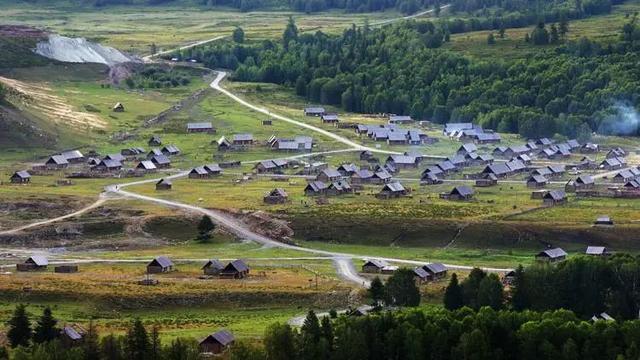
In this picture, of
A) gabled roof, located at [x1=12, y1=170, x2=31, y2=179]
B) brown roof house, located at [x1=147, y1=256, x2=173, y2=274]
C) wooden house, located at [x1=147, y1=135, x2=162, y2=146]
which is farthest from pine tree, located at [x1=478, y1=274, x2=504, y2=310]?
wooden house, located at [x1=147, y1=135, x2=162, y2=146]

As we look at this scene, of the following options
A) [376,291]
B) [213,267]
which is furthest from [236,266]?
[376,291]

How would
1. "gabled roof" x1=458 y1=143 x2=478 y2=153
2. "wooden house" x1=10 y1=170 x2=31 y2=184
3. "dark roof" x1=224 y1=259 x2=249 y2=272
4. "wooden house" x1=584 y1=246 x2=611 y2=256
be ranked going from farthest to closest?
"gabled roof" x1=458 y1=143 x2=478 y2=153, "wooden house" x1=10 y1=170 x2=31 y2=184, "wooden house" x1=584 y1=246 x2=611 y2=256, "dark roof" x1=224 y1=259 x2=249 y2=272

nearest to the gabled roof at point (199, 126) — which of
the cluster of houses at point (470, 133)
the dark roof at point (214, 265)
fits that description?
the cluster of houses at point (470, 133)

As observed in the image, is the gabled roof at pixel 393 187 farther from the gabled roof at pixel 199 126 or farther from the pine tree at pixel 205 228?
the gabled roof at pixel 199 126

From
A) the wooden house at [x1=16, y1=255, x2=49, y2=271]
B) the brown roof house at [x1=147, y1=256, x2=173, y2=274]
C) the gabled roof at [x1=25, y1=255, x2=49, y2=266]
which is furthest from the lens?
the gabled roof at [x1=25, y1=255, x2=49, y2=266]

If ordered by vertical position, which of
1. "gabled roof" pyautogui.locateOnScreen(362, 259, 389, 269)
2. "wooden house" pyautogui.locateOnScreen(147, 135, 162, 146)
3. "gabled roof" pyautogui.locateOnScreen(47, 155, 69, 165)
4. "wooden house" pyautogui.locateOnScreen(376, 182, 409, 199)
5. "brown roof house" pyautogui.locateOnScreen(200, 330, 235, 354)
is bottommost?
"wooden house" pyautogui.locateOnScreen(147, 135, 162, 146)

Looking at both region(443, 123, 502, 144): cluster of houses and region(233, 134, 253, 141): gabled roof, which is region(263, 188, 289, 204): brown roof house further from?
region(443, 123, 502, 144): cluster of houses
